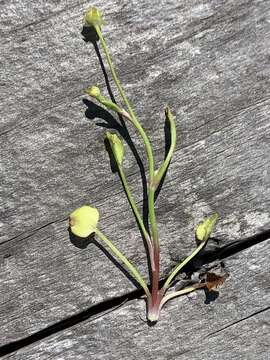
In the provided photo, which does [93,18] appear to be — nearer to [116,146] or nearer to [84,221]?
[116,146]

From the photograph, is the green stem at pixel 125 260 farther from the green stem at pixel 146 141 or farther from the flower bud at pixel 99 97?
the flower bud at pixel 99 97

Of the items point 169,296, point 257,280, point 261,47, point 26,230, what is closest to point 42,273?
point 26,230

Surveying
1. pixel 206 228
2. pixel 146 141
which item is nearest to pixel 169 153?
pixel 146 141

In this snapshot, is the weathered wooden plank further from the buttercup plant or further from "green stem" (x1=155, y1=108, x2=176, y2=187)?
"green stem" (x1=155, y1=108, x2=176, y2=187)

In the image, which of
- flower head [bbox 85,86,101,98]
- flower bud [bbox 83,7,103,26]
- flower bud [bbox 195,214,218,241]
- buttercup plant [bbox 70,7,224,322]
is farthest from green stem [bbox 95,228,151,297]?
flower bud [bbox 83,7,103,26]

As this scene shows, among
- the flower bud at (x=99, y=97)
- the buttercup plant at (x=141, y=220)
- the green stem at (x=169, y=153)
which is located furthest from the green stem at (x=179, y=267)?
the flower bud at (x=99, y=97)

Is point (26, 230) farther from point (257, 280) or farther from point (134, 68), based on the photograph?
point (257, 280)
